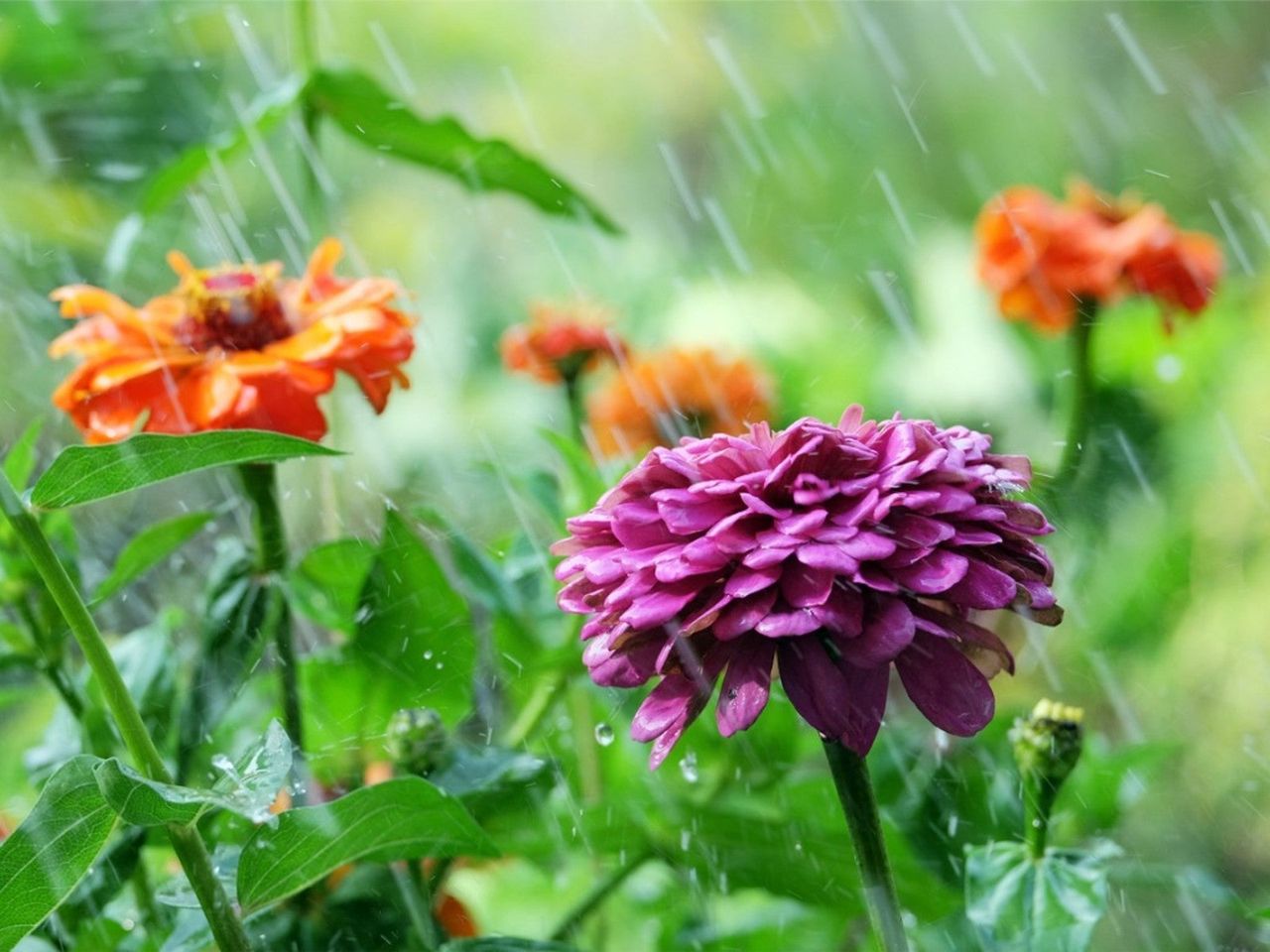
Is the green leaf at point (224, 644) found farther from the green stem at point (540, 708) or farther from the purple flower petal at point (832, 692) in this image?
the purple flower petal at point (832, 692)

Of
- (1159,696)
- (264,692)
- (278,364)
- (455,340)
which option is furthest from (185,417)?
(455,340)

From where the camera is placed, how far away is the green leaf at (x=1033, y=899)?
37 centimetres

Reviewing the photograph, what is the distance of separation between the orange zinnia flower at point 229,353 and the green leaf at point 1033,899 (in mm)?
215

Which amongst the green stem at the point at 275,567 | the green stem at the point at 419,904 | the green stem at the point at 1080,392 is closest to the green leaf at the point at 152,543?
the green stem at the point at 275,567

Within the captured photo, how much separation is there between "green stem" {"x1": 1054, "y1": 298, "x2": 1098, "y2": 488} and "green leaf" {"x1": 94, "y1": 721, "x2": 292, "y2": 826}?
1.39ft

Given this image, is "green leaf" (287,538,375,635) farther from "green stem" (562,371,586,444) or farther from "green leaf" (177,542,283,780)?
"green stem" (562,371,586,444)

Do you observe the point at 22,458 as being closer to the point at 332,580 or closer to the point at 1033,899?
the point at 332,580

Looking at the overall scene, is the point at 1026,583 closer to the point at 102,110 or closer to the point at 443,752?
the point at 443,752

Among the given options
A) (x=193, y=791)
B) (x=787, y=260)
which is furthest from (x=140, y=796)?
(x=787, y=260)

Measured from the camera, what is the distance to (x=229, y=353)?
457 millimetres

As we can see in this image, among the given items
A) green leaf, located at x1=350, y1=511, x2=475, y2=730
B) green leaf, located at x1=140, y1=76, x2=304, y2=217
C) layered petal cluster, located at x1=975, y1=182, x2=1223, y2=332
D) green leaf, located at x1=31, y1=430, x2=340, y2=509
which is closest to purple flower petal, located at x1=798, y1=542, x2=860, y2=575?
green leaf, located at x1=31, y1=430, x2=340, y2=509

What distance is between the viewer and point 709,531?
29 cm

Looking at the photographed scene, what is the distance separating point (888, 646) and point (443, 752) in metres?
0.20

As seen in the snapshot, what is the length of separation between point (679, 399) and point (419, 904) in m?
0.31
